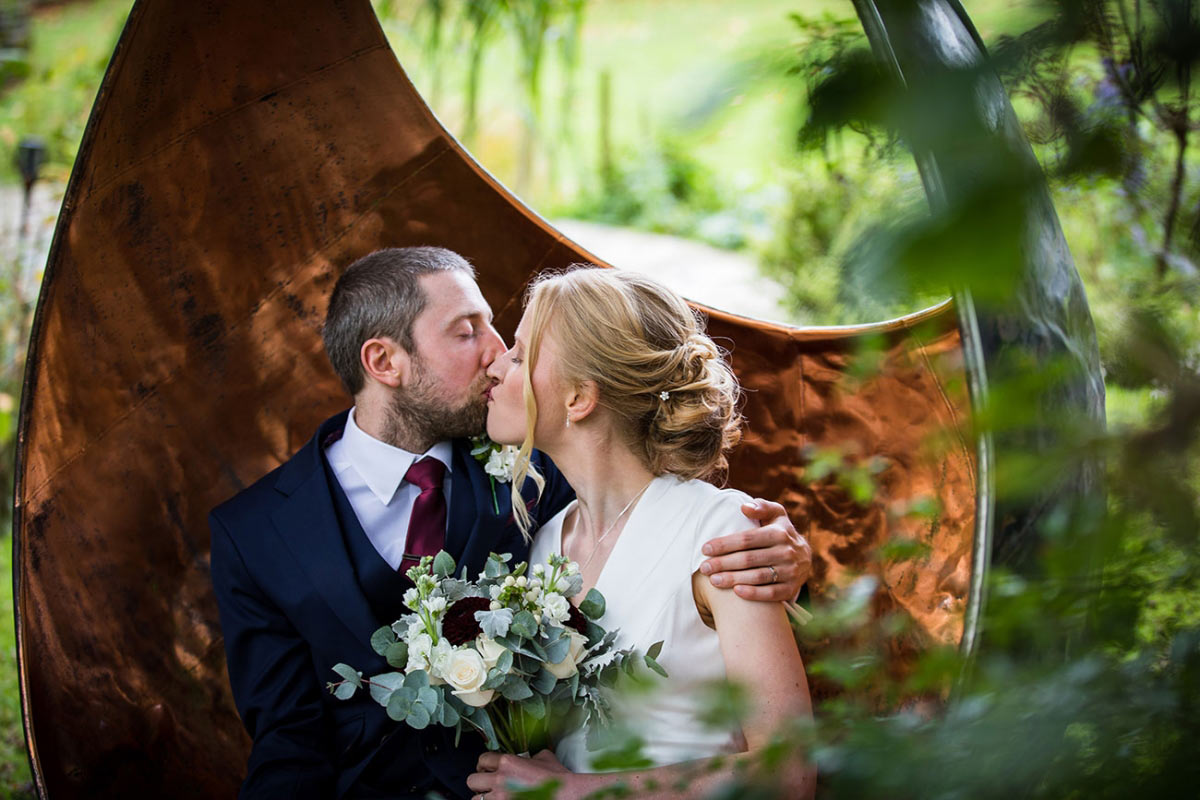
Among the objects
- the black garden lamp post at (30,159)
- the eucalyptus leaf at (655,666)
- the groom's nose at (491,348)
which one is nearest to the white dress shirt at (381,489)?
the groom's nose at (491,348)

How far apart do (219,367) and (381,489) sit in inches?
24.0

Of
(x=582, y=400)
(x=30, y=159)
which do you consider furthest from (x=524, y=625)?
(x=30, y=159)

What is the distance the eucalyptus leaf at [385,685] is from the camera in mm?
1705

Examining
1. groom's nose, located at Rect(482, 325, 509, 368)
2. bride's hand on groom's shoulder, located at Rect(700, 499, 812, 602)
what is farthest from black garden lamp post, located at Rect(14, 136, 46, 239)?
bride's hand on groom's shoulder, located at Rect(700, 499, 812, 602)

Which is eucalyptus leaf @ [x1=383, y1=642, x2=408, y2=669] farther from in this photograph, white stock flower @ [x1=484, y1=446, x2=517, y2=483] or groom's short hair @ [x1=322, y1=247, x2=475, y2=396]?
groom's short hair @ [x1=322, y1=247, x2=475, y2=396]

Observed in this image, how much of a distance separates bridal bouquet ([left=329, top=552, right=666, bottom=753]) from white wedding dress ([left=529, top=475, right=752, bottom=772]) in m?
0.06

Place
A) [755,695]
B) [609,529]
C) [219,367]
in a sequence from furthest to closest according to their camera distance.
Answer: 1. [219,367]
2. [609,529]
3. [755,695]

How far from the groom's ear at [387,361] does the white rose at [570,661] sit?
0.81 meters

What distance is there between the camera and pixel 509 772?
1.68 metres

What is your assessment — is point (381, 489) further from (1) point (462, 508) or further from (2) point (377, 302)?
(2) point (377, 302)

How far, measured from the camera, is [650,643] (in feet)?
5.74

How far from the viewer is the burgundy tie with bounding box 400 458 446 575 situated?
215 centimetres

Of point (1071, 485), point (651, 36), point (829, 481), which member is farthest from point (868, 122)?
point (651, 36)

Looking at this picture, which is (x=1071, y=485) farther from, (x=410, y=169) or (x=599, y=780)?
(x=410, y=169)
